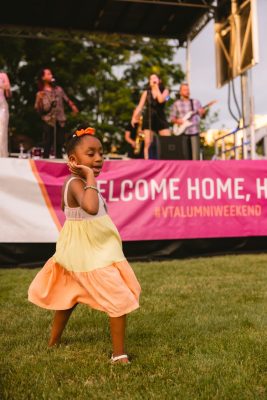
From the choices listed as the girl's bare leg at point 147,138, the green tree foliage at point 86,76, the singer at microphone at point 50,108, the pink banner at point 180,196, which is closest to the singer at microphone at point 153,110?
the girl's bare leg at point 147,138

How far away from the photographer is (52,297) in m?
3.22

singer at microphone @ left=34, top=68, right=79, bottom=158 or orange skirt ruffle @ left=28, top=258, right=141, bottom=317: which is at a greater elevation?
singer at microphone @ left=34, top=68, right=79, bottom=158

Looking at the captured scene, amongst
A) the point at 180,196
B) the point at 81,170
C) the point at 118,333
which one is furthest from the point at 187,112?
the point at 118,333

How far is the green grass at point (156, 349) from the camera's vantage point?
2.55 meters

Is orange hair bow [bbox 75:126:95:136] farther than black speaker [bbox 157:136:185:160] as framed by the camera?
No

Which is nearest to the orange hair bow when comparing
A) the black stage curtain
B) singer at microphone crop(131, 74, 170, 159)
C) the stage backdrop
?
the stage backdrop

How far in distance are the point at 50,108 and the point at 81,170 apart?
25.8 ft

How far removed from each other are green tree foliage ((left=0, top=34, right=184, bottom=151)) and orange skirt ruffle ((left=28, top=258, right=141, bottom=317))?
59.6 ft

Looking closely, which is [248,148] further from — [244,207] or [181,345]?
[181,345]

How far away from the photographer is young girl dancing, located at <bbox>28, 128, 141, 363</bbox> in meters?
2.93

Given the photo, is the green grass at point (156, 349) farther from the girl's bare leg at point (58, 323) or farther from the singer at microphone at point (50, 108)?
the singer at microphone at point (50, 108)

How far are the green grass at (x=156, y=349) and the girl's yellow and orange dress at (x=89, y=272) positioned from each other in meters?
0.34

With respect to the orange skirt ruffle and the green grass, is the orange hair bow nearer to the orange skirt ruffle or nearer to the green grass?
the orange skirt ruffle

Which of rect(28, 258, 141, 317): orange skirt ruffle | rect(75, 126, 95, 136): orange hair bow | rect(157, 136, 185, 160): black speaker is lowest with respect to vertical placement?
rect(28, 258, 141, 317): orange skirt ruffle
